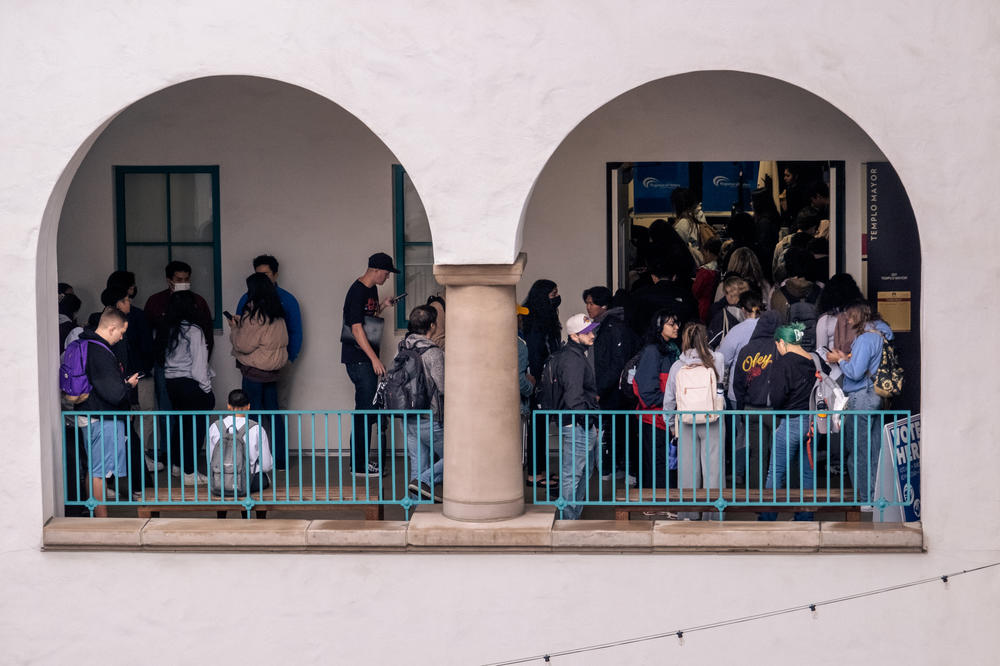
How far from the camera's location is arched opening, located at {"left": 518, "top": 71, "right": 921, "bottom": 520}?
546 inches

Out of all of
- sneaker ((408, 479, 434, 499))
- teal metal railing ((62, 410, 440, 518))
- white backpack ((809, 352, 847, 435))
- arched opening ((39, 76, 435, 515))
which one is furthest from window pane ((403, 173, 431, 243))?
white backpack ((809, 352, 847, 435))

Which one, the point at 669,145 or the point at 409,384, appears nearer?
the point at 409,384

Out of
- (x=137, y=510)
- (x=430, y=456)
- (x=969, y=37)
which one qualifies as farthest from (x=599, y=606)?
(x=969, y=37)

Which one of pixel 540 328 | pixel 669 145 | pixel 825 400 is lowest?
pixel 825 400

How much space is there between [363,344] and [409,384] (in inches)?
66.9

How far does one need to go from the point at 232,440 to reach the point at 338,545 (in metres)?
1.12

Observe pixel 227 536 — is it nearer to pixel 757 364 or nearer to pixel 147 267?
pixel 147 267

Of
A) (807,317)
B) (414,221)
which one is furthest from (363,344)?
(807,317)

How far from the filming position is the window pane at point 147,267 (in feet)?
47.1

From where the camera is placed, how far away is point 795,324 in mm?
12172

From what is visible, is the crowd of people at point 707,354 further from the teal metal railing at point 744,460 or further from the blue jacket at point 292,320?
the blue jacket at point 292,320

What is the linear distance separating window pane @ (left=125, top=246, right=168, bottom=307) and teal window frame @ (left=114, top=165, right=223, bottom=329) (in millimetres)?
36

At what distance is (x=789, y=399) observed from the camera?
1162cm

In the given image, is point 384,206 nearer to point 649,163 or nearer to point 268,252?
point 268,252
